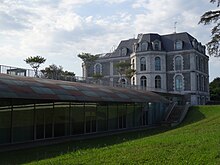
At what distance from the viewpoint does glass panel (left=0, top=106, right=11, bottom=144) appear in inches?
716

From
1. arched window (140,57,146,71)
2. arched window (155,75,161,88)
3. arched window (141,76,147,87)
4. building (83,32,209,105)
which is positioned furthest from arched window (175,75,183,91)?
arched window (140,57,146,71)

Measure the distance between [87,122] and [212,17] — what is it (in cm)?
1213

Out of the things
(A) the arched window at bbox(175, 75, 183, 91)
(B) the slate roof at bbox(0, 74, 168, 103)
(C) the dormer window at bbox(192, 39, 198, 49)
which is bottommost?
(B) the slate roof at bbox(0, 74, 168, 103)

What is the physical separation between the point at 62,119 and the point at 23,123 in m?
3.81

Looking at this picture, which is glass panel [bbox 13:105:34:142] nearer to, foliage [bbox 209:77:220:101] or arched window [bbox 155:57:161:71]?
arched window [bbox 155:57:161:71]

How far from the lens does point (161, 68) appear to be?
66000mm

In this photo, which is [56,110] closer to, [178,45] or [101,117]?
[101,117]

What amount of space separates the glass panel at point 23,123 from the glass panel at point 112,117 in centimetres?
965

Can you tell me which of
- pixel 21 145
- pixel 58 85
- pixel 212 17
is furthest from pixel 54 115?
pixel 212 17

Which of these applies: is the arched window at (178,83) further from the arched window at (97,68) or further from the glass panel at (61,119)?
the glass panel at (61,119)

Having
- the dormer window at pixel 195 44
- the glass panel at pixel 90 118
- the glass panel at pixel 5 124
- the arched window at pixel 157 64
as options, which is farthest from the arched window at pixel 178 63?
the glass panel at pixel 5 124

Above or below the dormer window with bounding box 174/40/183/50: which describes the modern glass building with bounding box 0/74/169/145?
below

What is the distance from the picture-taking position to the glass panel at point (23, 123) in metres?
19.2

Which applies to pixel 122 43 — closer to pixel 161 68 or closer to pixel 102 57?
pixel 102 57
